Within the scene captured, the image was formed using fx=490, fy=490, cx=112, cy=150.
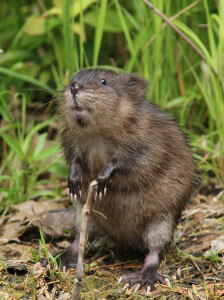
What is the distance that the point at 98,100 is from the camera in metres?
3.69

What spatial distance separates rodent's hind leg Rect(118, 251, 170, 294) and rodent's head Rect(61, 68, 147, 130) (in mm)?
1169

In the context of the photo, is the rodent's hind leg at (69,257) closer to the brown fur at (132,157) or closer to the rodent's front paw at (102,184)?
the brown fur at (132,157)

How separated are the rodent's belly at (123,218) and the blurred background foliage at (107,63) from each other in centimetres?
100

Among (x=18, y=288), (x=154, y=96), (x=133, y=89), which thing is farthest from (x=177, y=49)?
(x=18, y=288)

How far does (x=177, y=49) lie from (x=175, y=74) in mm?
321

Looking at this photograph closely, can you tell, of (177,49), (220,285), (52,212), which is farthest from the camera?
(177,49)

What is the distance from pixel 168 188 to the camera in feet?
13.5

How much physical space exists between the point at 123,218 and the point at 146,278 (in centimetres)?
55

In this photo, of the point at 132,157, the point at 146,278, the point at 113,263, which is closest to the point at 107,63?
the point at 132,157

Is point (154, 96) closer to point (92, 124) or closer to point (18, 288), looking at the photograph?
point (92, 124)

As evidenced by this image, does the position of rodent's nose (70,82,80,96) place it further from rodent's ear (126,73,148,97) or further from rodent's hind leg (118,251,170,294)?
rodent's hind leg (118,251,170,294)

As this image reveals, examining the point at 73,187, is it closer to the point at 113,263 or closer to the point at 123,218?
the point at 123,218

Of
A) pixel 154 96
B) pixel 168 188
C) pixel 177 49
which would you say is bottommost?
pixel 168 188

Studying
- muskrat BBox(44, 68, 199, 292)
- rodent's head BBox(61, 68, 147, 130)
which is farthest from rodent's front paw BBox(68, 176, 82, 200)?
rodent's head BBox(61, 68, 147, 130)
